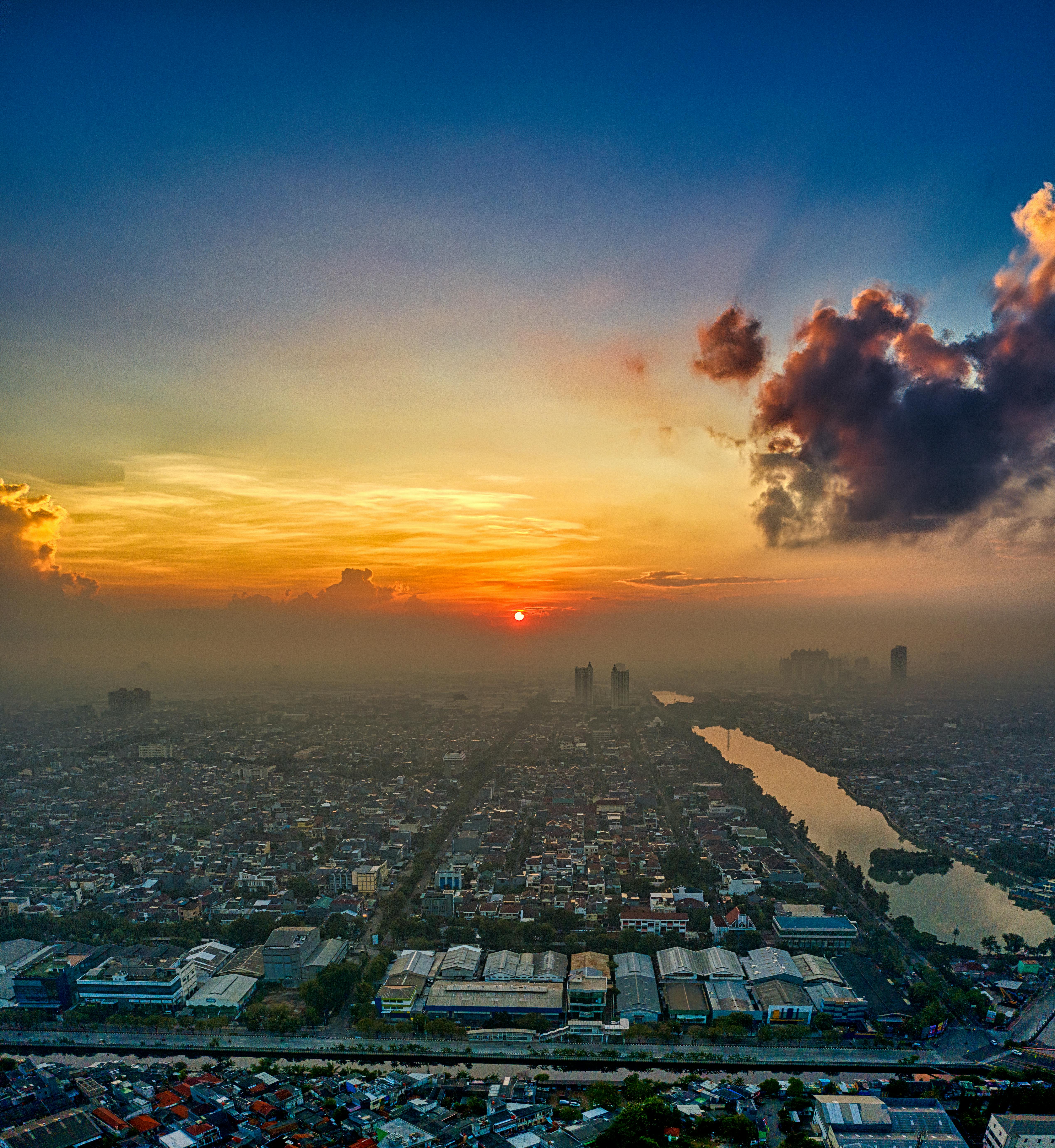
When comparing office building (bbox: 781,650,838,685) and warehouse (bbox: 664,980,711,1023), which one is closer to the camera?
warehouse (bbox: 664,980,711,1023)

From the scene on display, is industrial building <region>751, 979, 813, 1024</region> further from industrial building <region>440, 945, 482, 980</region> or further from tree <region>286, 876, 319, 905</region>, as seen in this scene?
tree <region>286, 876, 319, 905</region>

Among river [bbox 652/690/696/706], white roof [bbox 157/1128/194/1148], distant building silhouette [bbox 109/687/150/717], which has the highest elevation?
distant building silhouette [bbox 109/687/150/717]

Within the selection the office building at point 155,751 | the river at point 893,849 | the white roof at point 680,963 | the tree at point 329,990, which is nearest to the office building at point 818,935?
the white roof at point 680,963

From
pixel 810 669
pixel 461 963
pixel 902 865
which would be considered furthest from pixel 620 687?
pixel 461 963

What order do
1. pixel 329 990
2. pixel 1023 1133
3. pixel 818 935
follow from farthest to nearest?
pixel 818 935 → pixel 329 990 → pixel 1023 1133

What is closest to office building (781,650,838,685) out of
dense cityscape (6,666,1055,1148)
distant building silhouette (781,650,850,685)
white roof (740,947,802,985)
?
distant building silhouette (781,650,850,685)

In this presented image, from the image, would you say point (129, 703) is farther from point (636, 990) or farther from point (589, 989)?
point (636, 990)

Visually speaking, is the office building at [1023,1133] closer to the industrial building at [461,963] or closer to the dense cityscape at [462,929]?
the dense cityscape at [462,929]
